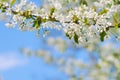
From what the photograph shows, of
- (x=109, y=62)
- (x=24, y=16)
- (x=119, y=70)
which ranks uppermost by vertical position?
(x=109, y=62)

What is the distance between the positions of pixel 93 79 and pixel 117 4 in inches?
308

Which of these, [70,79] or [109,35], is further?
[70,79]

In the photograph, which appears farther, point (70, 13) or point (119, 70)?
point (119, 70)

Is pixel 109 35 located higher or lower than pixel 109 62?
lower

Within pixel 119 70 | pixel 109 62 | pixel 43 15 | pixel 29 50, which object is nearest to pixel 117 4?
pixel 43 15

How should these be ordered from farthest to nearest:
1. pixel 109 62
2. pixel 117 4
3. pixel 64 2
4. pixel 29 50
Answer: pixel 29 50 → pixel 109 62 → pixel 64 2 → pixel 117 4

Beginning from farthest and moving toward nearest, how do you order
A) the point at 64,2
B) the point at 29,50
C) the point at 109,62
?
the point at 29,50
the point at 109,62
the point at 64,2

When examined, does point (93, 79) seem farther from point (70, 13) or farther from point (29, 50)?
point (70, 13)

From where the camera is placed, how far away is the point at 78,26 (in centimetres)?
364

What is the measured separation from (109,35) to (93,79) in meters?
8.07

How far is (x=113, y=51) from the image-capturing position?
37.0ft

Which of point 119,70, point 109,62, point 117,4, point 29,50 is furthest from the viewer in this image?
point 29,50

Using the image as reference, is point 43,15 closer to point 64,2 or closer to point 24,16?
point 24,16

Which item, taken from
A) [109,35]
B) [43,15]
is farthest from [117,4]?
[43,15]
